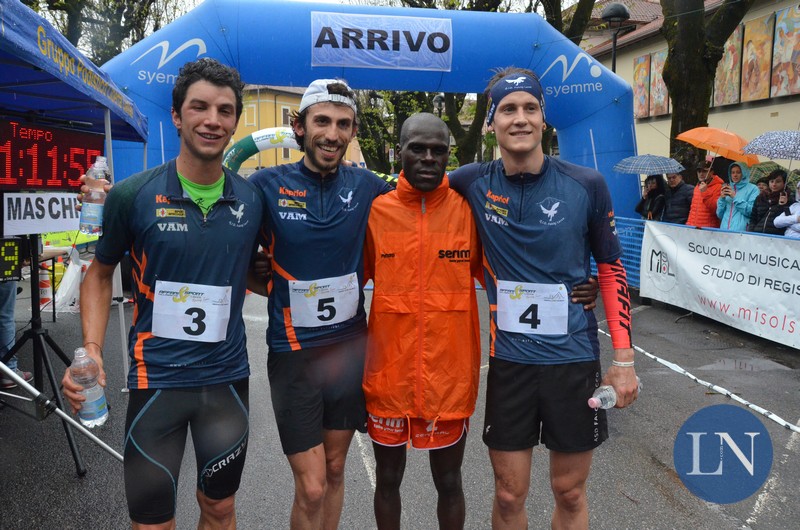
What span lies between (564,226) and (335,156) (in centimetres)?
99

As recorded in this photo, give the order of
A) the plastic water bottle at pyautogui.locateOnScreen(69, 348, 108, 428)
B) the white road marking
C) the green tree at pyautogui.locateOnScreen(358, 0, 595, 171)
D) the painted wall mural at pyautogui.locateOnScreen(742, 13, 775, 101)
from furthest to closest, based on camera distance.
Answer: the painted wall mural at pyautogui.locateOnScreen(742, 13, 775, 101) → the green tree at pyautogui.locateOnScreen(358, 0, 595, 171) → the white road marking → the plastic water bottle at pyautogui.locateOnScreen(69, 348, 108, 428)

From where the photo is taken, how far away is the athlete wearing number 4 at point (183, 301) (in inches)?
Answer: 86.7

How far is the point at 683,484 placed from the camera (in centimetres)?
354

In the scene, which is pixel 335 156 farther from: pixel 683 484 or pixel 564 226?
pixel 683 484

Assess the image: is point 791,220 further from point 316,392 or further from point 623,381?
point 316,392

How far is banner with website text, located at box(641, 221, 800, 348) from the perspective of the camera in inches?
245

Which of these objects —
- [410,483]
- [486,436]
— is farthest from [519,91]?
[410,483]

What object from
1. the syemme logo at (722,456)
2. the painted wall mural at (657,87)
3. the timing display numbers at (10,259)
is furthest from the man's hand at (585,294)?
the painted wall mural at (657,87)

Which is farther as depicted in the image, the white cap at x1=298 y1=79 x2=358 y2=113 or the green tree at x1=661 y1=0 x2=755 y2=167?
the green tree at x1=661 y1=0 x2=755 y2=167

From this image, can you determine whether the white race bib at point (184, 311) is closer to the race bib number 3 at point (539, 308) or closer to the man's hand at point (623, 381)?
the race bib number 3 at point (539, 308)

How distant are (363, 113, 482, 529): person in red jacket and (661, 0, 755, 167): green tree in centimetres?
992

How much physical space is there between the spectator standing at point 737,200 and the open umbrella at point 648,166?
920 mm

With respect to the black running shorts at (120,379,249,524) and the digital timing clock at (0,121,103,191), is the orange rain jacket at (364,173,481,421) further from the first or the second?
the digital timing clock at (0,121,103,191)

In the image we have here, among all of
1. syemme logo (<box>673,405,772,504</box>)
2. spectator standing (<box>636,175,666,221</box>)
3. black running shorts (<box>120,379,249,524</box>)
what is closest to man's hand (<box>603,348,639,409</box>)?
syemme logo (<box>673,405,772,504</box>)
